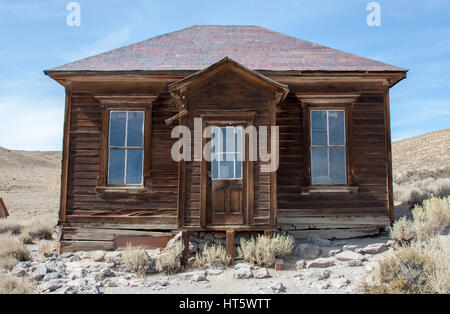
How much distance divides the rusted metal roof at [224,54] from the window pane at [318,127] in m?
1.03

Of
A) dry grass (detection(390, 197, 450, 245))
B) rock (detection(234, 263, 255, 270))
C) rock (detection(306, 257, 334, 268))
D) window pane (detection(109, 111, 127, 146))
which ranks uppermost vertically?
window pane (detection(109, 111, 127, 146))

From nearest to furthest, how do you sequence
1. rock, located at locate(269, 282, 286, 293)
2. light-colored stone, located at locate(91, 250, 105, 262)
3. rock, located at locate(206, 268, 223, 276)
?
rock, located at locate(269, 282, 286, 293)
rock, located at locate(206, 268, 223, 276)
light-colored stone, located at locate(91, 250, 105, 262)

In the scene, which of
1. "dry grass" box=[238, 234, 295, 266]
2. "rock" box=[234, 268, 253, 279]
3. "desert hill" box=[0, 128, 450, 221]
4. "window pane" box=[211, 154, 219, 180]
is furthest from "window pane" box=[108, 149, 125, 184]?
"desert hill" box=[0, 128, 450, 221]

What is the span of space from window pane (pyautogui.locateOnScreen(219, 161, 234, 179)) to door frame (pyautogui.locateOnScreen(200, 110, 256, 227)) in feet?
0.84

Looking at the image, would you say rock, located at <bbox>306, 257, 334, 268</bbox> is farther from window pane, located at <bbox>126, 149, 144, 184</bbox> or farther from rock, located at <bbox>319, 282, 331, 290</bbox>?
window pane, located at <bbox>126, 149, 144, 184</bbox>

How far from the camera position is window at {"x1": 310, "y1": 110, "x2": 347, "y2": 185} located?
842cm

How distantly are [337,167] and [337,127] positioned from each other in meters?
0.93

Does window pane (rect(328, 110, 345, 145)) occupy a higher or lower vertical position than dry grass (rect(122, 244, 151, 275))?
higher

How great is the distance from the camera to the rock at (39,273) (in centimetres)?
630

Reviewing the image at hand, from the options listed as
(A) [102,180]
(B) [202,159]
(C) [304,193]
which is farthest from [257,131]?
(A) [102,180]

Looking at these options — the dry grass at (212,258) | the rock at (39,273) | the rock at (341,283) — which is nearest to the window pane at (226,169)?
the dry grass at (212,258)

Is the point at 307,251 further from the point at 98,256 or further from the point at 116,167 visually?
the point at 116,167
